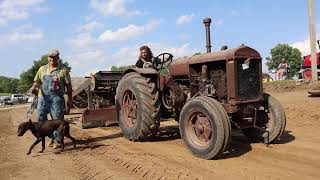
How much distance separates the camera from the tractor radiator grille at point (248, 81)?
7.08 metres

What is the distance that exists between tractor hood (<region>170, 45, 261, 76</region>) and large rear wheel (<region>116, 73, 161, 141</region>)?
0.59 metres

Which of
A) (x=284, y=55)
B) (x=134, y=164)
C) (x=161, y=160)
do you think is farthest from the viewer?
(x=284, y=55)

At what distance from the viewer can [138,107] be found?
8.28m

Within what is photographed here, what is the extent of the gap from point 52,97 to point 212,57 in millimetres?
3227

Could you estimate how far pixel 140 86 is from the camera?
8344mm

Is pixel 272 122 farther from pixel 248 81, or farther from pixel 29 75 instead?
pixel 29 75

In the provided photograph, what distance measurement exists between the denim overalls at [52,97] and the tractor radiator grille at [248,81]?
3.53 meters

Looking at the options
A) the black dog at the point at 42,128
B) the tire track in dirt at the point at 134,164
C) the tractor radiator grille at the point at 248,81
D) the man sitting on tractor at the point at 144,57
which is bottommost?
the tire track in dirt at the point at 134,164

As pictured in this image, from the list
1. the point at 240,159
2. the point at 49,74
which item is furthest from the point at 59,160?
the point at 240,159

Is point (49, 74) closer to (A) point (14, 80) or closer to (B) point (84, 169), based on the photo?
(B) point (84, 169)

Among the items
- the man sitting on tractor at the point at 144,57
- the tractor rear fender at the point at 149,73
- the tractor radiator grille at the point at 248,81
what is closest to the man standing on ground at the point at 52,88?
the tractor rear fender at the point at 149,73

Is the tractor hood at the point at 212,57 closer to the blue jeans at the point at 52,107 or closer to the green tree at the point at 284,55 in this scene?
the blue jeans at the point at 52,107

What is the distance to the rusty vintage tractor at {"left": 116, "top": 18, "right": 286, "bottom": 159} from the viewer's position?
674 centimetres

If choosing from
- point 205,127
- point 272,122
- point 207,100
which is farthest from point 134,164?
point 272,122
